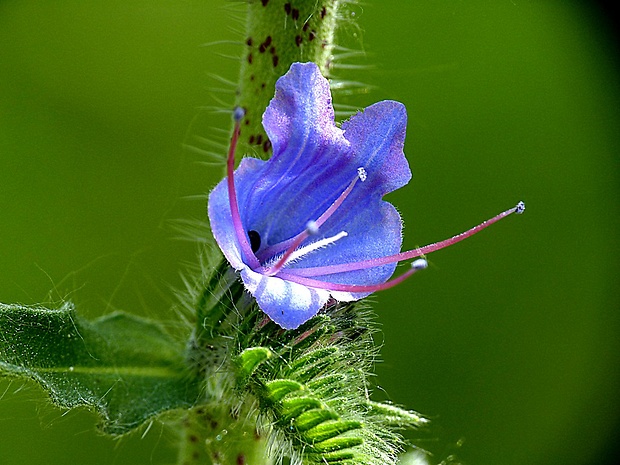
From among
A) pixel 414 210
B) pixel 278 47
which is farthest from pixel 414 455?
pixel 414 210

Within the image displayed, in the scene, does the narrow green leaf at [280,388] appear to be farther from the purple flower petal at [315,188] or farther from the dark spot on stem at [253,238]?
the dark spot on stem at [253,238]

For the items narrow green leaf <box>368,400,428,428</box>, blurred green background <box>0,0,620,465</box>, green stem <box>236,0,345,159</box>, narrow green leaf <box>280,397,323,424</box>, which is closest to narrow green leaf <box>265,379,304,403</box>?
narrow green leaf <box>280,397,323,424</box>

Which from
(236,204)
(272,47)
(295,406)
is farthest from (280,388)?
(272,47)

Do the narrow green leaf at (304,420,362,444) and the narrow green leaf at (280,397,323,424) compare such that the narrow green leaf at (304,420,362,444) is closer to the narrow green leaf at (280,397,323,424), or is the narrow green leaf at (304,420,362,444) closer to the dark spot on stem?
the narrow green leaf at (280,397,323,424)

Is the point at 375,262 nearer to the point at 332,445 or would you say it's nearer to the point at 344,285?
the point at 344,285

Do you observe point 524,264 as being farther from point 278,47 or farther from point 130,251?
point 278,47

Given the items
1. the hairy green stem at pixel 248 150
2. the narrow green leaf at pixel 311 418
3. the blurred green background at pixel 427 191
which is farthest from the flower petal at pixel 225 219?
the blurred green background at pixel 427 191
